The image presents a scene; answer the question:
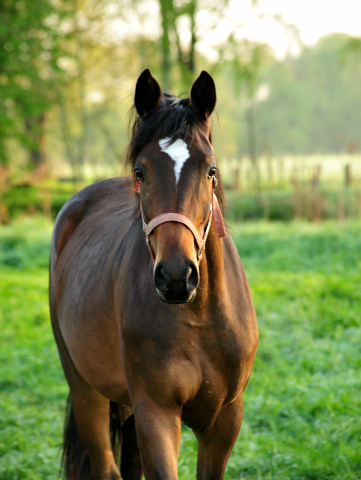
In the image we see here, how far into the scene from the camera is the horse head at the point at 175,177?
156cm

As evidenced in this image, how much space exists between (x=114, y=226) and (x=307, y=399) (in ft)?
7.11

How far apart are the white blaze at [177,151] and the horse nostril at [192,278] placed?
1.05ft

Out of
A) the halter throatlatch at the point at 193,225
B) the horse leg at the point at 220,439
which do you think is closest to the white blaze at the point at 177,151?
the halter throatlatch at the point at 193,225

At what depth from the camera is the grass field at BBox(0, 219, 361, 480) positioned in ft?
10.6

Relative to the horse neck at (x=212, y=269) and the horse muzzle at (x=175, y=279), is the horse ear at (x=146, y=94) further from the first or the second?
the horse muzzle at (x=175, y=279)

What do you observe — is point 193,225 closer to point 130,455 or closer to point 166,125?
point 166,125

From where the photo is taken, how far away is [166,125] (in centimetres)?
185

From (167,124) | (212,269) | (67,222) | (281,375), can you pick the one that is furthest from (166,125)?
(281,375)

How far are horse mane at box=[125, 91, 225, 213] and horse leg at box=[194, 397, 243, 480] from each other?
3.46 ft

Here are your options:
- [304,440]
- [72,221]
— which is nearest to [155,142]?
[72,221]

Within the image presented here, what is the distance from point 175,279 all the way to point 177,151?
50 cm

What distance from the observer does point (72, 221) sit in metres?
3.41

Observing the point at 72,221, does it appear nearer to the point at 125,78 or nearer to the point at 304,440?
the point at 304,440

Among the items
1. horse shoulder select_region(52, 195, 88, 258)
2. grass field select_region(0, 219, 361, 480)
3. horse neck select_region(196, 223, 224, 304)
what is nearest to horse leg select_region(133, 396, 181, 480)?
horse neck select_region(196, 223, 224, 304)
